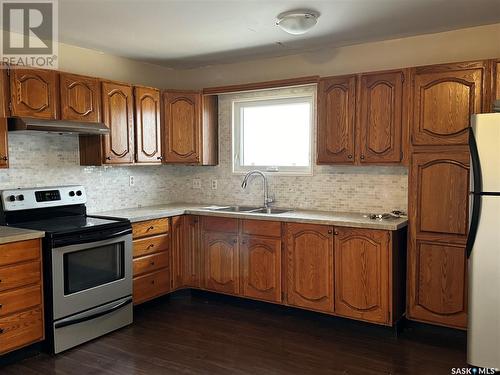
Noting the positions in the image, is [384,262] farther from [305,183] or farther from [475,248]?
[305,183]

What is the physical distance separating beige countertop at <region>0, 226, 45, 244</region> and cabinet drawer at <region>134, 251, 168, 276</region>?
962mm

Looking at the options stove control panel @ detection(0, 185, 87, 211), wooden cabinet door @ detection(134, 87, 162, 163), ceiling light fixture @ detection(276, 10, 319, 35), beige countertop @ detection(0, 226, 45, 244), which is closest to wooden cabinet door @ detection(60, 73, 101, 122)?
wooden cabinet door @ detection(134, 87, 162, 163)

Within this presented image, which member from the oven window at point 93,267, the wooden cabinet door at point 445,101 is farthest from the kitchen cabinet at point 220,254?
the wooden cabinet door at point 445,101

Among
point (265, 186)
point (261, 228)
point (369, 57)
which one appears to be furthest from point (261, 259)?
point (369, 57)

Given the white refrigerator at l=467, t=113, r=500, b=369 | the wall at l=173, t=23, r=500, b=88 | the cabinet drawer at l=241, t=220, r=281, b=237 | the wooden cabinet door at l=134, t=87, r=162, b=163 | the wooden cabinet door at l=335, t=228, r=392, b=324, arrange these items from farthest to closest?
1. the wooden cabinet door at l=134, t=87, r=162, b=163
2. the cabinet drawer at l=241, t=220, r=281, b=237
3. the wall at l=173, t=23, r=500, b=88
4. the wooden cabinet door at l=335, t=228, r=392, b=324
5. the white refrigerator at l=467, t=113, r=500, b=369

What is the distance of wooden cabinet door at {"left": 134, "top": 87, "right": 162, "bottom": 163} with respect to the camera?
4.10 m

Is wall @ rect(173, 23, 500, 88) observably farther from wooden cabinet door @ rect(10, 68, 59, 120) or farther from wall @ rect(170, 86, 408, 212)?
wooden cabinet door @ rect(10, 68, 59, 120)

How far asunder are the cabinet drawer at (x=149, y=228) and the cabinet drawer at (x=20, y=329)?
38.8 inches

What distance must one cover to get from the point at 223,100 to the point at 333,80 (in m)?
1.37

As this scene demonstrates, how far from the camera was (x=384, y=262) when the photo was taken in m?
3.25

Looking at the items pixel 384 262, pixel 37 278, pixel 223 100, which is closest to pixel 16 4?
pixel 37 278

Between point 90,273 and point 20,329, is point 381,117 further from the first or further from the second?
point 20,329

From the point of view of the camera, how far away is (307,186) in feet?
13.6

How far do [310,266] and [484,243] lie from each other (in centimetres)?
133
